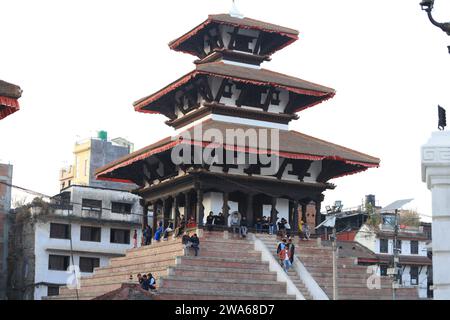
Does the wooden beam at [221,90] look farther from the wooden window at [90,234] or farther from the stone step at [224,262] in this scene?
the wooden window at [90,234]

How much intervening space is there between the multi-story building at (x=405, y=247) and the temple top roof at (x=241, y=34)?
2370 cm

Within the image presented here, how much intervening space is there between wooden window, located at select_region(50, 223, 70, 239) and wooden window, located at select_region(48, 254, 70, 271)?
1157mm

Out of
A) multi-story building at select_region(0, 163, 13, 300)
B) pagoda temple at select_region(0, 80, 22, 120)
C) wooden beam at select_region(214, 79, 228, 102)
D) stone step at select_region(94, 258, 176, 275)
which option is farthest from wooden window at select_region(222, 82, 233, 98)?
multi-story building at select_region(0, 163, 13, 300)

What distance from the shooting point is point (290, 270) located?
111ft

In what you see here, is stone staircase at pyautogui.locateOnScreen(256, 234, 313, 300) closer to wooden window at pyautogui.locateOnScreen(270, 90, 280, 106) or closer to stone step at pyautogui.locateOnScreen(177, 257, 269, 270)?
stone step at pyautogui.locateOnScreen(177, 257, 269, 270)

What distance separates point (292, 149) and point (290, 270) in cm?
570

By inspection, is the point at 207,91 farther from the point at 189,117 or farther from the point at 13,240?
the point at 13,240

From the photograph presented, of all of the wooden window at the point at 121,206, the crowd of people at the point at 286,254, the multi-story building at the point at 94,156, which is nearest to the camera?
the crowd of people at the point at 286,254

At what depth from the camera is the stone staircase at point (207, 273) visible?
30.6 metres

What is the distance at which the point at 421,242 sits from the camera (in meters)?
65.0

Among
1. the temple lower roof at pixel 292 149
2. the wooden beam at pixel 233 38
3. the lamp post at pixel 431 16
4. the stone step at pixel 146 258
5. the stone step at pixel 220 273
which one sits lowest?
the stone step at pixel 220 273

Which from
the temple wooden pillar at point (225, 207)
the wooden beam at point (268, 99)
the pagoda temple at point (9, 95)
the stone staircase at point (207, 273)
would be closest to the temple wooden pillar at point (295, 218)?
the temple wooden pillar at point (225, 207)

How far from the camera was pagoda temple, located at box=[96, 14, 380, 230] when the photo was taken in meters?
37.0

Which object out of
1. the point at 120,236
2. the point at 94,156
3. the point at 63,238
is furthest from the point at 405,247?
the point at 63,238
